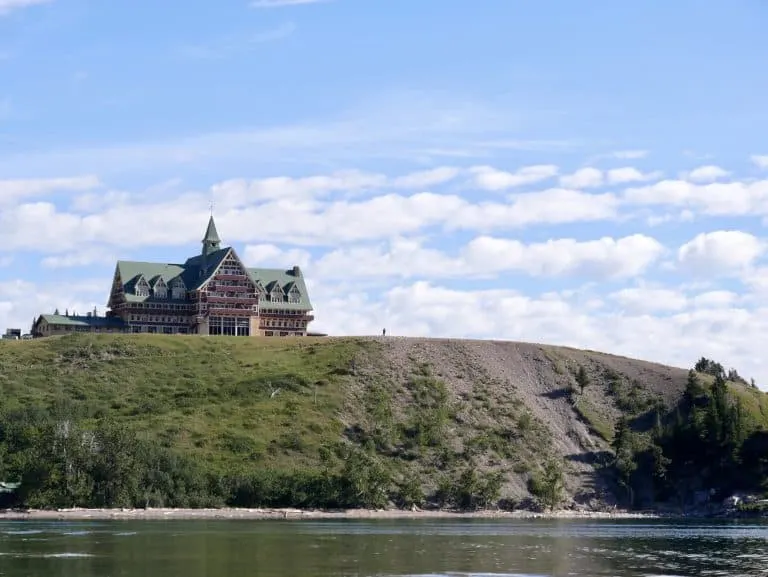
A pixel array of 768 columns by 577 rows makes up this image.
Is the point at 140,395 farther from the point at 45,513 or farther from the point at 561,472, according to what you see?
the point at 561,472

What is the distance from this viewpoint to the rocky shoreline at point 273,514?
13338 centimetres

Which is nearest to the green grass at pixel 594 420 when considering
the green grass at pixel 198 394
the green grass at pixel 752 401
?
the green grass at pixel 752 401

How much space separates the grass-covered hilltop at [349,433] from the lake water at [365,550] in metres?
16.4

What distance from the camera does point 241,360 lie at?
197500mm

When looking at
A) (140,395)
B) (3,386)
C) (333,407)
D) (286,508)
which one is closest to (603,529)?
(286,508)

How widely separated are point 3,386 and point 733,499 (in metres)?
98.1

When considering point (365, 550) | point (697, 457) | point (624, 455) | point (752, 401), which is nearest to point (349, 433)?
point (624, 455)

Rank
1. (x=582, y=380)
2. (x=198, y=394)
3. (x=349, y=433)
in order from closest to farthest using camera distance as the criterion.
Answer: (x=349, y=433) < (x=198, y=394) < (x=582, y=380)

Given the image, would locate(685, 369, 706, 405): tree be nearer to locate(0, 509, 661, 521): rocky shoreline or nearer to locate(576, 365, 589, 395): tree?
locate(576, 365, 589, 395): tree

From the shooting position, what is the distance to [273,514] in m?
142

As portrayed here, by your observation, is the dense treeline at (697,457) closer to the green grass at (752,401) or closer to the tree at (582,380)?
the green grass at (752,401)

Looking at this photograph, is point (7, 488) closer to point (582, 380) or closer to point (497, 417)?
point (497, 417)

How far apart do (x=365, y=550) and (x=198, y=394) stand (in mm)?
89433

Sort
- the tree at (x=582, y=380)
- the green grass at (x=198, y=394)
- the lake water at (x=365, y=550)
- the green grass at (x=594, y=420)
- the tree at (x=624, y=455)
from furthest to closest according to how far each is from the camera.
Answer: the tree at (x=582, y=380)
the green grass at (x=594, y=420)
the tree at (x=624, y=455)
the green grass at (x=198, y=394)
the lake water at (x=365, y=550)
